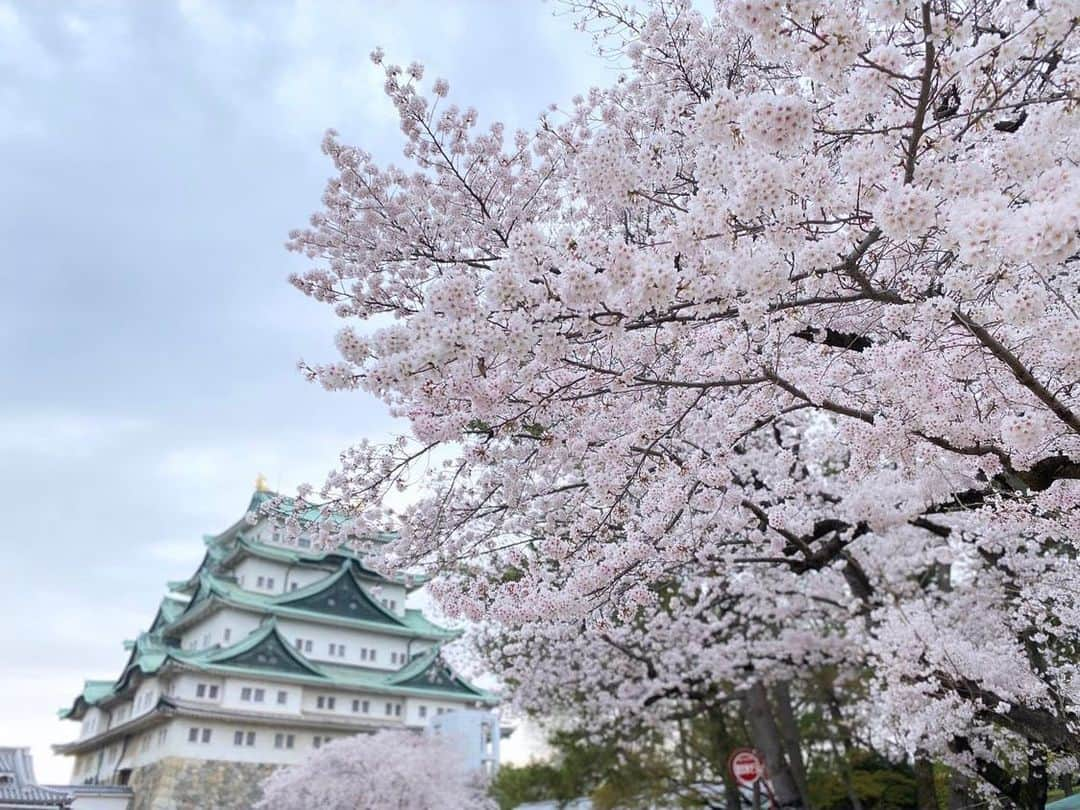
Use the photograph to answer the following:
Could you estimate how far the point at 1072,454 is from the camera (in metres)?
4.62

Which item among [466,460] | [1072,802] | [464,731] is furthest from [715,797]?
[464,731]

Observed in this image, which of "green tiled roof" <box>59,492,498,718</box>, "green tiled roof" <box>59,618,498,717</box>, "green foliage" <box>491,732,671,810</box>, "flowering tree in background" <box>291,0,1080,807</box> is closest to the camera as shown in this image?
"flowering tree in background" <box>291,0,1080,807</box>

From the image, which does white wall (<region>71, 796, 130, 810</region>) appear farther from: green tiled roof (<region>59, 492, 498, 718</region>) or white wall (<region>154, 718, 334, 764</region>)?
green tiled roof (<region>59, 492, 498, 718</region>)

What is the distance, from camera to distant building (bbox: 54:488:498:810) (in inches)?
934

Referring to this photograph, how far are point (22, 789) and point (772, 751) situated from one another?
48.9 feet

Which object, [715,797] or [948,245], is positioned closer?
[948,245]

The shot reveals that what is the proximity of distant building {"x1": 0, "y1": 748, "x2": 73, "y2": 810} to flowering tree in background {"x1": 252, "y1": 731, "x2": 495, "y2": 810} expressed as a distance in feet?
22.6

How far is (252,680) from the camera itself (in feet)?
83.7

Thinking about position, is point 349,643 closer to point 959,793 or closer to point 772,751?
point 772,751

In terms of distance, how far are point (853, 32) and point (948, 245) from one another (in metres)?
0.92

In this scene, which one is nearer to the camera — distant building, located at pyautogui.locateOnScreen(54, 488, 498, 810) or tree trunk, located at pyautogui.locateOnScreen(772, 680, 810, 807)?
tree trunk, located at pyautogui.locateOnScreen(772, 680, 810, 807)

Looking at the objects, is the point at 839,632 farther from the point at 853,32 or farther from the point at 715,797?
the point at 853,32

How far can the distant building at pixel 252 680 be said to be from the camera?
77.9ft

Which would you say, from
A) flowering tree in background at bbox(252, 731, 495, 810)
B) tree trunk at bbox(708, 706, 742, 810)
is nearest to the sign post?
tree trunk at bbox(708, 706, 742, 810)
